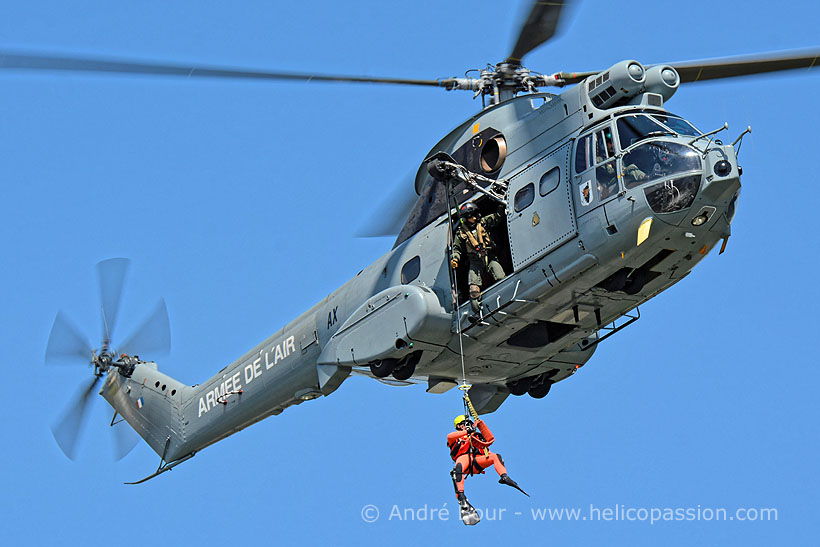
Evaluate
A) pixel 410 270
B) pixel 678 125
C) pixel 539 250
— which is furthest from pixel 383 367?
pixel 678 125

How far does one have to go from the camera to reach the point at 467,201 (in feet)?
54.7

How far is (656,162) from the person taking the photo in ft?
48.2

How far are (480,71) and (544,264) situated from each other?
144 inches

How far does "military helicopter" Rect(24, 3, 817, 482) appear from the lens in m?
14.8

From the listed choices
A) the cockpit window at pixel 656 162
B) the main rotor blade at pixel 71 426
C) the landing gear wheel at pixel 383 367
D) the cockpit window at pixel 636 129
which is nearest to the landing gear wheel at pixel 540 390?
the landing gear wheel at pixel 383 367

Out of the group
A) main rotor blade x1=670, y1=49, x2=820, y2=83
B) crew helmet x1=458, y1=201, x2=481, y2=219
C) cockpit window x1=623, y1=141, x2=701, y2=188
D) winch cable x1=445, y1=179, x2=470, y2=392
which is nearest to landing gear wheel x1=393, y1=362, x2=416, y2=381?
winch cable x1=445, y1=179, x2=470, y2=392

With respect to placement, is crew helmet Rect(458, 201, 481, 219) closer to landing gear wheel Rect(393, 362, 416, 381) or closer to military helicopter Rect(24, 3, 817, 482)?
military helicopter Rect(24, 3, 817, 482)

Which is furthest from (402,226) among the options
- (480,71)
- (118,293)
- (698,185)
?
(118,293)

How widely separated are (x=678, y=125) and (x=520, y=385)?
5.44 m

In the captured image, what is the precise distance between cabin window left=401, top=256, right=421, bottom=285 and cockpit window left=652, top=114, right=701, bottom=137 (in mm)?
4196

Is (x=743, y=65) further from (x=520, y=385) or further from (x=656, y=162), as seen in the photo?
(x=520, y=385)

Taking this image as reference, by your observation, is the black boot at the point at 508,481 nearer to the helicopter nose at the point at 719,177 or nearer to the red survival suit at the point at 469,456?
the red survival suit at the point at 469,456

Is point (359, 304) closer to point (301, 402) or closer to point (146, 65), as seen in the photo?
point (301, 402)

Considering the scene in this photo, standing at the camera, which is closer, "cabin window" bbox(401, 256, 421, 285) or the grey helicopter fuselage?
the grey helicopter fuselage
